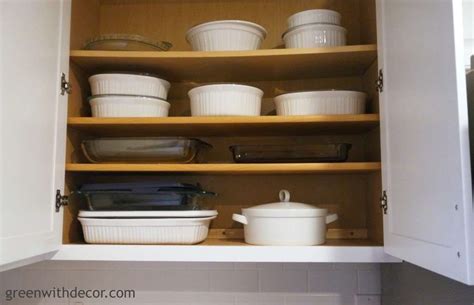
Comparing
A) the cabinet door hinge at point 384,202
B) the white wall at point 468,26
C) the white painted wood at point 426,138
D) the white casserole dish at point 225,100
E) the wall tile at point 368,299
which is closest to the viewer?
the white painted wood at point 426,138

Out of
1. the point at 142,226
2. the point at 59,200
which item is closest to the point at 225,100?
the point at 142,226

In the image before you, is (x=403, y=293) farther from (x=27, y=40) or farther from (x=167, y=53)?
(x=27, y=40)

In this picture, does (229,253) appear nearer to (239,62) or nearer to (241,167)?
(241,167)

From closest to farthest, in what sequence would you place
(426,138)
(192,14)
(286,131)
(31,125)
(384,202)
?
(426,138) < (31,125) < (384,202) < (286,131) < (192,14)

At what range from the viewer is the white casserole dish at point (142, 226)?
3.54 feet

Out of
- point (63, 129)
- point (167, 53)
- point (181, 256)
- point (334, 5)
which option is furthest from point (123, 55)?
point (334, 5)

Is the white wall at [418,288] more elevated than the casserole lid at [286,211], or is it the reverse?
the casserole lid at [286,211]

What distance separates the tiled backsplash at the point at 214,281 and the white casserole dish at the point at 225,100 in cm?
52

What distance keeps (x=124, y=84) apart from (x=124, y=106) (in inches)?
2.4

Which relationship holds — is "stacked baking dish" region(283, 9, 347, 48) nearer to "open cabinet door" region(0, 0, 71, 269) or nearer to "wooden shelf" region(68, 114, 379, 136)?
"wooden shelf" region(68, 114, 379, 136)

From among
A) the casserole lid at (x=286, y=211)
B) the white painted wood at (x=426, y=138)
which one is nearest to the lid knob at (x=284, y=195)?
the casserole lid at (x=286, y=211)

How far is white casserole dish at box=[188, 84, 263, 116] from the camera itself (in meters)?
1.11

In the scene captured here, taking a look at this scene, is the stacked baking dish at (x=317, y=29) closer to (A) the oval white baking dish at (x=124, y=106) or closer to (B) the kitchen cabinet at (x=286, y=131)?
(B) the kitchen cabinet at (x=286, y=131)

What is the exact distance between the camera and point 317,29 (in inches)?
44.7
